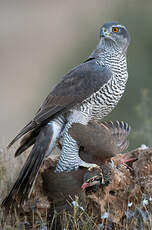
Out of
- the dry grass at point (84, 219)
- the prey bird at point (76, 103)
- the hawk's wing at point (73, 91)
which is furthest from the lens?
the hawk's wing at point (73, 91)

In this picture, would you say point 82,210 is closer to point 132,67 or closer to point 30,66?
point 132,67

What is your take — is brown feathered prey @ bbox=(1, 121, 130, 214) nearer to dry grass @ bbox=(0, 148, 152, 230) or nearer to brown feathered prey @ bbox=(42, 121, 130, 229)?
brown feathered prey @ bbox=(42, 121, 130, 229)

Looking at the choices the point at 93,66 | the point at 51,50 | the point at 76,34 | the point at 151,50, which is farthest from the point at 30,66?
the point at 93,66

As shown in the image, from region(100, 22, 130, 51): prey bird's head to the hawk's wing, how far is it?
27 cm

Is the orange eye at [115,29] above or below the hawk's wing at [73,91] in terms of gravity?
above

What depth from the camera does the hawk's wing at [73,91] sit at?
4410 mm

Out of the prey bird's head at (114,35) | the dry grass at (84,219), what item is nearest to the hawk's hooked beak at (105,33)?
the prey bird's head at (114,35)

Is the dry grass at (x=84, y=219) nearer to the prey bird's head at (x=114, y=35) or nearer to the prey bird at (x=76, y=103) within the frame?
the prey bird at (x=76, y=103)

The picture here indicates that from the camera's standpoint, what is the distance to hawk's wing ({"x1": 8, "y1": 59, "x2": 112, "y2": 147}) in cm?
441

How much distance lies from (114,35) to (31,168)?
5.17ft

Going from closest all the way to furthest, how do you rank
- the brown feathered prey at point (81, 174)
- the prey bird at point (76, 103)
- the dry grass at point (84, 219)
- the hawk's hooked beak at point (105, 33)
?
the dry grass at point (84, 219)
the brown feathered prey at point (81, 174)
the prey bird at point (76, 103)
the hawk's hooked beak at point (105, 33)

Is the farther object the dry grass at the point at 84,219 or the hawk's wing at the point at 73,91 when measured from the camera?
the hawk's wing at the point at 73,91

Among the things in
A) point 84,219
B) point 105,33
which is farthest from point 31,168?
point 105,33

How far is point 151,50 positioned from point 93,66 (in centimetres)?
594
